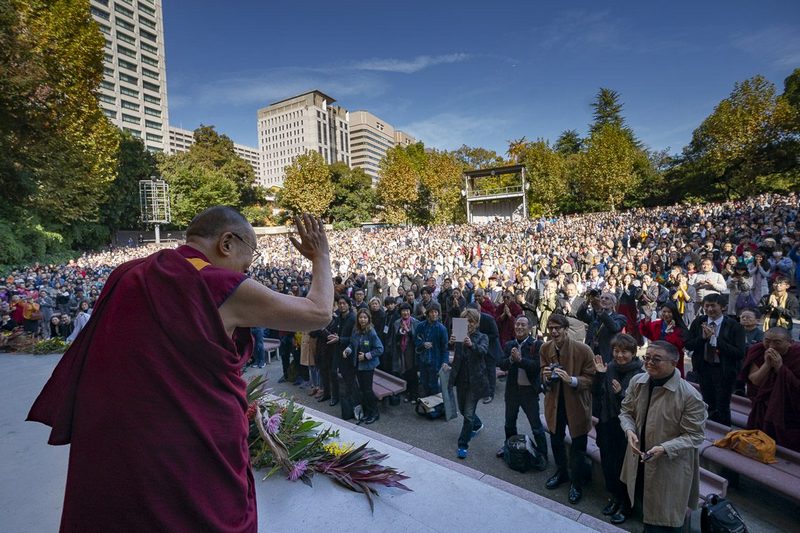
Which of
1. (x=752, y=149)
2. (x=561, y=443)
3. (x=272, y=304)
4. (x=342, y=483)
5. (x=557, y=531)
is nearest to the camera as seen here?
(x=272, y=304)

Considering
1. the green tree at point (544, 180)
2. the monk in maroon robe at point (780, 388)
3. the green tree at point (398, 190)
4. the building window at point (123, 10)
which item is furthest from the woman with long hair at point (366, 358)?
the building window at point (123, 10)

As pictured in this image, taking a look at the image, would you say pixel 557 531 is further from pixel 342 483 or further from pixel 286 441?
pixel 286 441

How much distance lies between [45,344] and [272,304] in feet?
32.5

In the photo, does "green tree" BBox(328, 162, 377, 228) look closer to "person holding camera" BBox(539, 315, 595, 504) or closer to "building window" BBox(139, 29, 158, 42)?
"building window" BBox(139, 29, 158, 42)

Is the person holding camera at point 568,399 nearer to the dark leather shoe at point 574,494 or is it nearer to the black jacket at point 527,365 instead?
the dark leather shoe at point 574,494

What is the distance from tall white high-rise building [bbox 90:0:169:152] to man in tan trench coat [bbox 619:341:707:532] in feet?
218

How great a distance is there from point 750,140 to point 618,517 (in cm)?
3728

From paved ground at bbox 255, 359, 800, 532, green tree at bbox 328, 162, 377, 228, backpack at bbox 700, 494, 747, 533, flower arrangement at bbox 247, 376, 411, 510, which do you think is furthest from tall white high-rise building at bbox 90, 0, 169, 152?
backpack at bbox 700, 494, 747, 533

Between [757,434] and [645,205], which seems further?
[645,205]

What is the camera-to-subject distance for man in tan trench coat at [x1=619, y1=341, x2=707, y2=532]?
297 cm

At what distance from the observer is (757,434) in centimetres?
393

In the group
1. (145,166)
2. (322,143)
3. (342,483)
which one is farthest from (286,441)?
(322,143)

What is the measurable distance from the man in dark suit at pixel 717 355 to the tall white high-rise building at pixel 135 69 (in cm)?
6587

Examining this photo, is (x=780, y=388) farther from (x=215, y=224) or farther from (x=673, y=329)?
(x=215, y=224)
